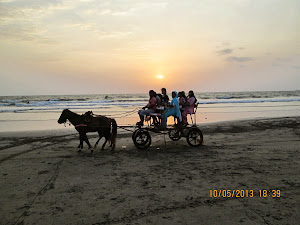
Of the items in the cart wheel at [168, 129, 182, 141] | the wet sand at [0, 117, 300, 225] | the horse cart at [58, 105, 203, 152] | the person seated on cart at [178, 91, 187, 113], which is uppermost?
the person seated on cart at [178, 91, 187, 113]

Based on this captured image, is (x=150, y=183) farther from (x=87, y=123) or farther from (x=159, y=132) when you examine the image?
(x=87, y=123)

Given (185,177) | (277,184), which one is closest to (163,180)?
(185,177)

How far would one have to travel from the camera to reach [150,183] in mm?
5312

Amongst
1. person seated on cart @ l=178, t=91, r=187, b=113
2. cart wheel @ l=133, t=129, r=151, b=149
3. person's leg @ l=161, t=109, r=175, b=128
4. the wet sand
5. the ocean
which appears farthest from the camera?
the ocean

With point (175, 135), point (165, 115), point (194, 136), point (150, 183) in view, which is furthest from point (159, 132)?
point (150, 183)

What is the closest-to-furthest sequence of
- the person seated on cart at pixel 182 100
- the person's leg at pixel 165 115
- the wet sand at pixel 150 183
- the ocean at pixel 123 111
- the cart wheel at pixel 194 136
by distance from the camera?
the wet sand at pixel 150 183, the person's leg at pixel 165 115, the cart wheel at pixel 194 136, the person seated on cart at pixel 182 100, the ocean at pixel 123 111

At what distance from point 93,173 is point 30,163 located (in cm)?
260

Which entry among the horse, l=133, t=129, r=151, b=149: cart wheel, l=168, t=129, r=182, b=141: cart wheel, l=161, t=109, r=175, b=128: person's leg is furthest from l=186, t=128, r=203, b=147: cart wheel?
the horse

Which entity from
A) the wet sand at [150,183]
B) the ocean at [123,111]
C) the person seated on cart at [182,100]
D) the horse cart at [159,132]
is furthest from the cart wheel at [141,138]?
the person seated on cart at [182,100]

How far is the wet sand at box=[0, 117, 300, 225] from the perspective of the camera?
390 centimetres

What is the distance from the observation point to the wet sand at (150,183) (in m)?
3.90

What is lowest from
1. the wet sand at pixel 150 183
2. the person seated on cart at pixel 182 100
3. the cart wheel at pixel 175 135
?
the wet sand at pixel 150 183

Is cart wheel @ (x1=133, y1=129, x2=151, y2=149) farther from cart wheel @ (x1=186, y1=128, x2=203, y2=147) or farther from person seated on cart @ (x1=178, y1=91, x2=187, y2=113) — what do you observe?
→ person seated on cart @ (x1=178, y1=91, x2=187, y2=113)

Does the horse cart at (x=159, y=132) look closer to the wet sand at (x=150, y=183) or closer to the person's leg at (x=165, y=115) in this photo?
the person's leg at (x=165, y=115)
